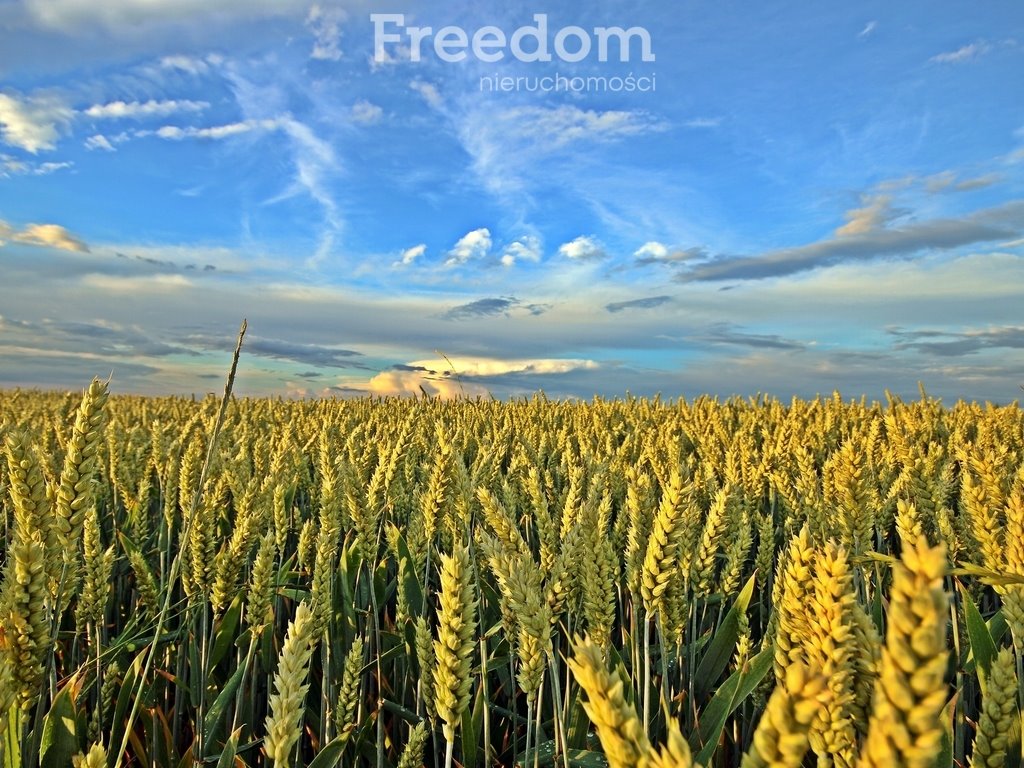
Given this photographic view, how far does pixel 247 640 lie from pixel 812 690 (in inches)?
89.0

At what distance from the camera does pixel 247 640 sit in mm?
2480

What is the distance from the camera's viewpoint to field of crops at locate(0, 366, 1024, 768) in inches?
38.3

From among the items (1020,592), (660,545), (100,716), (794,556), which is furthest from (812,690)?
(100,716)

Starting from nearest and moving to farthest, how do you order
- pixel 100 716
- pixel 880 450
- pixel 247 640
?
pixel 100 716
pixel 247 640
pixel 880 450

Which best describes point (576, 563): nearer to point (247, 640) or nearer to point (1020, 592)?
point (1020, 592)

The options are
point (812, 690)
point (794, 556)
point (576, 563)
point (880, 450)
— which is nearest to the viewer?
point (812, 690)

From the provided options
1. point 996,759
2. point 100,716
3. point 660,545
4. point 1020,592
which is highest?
point 660,545

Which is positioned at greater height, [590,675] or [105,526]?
[590,675]

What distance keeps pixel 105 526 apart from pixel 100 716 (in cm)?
263

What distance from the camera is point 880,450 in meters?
4.73

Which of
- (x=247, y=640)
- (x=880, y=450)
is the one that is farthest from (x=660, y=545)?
(x=880, y=450)

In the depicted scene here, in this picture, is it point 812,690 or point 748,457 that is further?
point 748,457

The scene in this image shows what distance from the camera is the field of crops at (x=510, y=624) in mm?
974

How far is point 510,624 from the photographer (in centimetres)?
174
